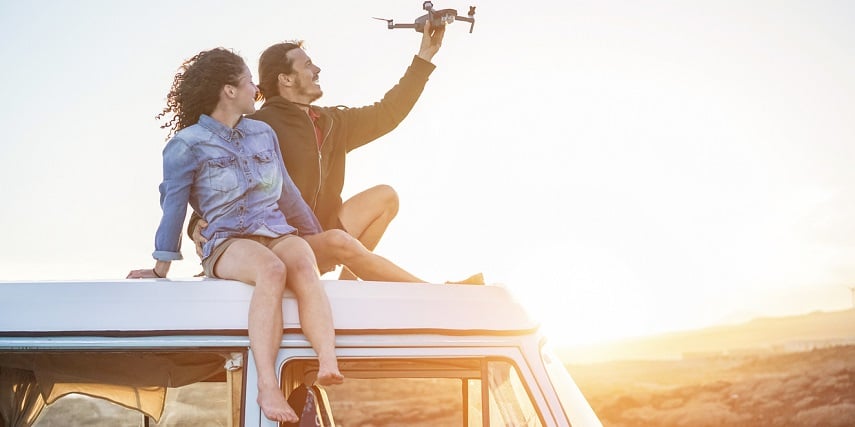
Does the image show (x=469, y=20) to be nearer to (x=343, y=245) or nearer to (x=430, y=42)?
(x=430, y=42)

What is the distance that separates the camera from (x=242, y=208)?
420 cm

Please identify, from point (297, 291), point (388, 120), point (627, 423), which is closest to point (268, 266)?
point (297, 291)

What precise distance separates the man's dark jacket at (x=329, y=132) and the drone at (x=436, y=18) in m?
0.22

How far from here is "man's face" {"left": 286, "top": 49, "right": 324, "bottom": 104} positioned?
212 inches

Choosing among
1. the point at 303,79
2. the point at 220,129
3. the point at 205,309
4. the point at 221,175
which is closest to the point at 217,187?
the point at 221,175

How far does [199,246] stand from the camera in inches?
171

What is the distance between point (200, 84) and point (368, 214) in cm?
118

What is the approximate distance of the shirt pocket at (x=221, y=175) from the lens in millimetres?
4199

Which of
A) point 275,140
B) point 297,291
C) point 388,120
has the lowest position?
point 297,291

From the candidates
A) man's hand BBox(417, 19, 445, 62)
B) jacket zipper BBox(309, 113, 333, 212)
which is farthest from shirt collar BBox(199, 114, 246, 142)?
man's hand BBox(417, 19, 445, 62)

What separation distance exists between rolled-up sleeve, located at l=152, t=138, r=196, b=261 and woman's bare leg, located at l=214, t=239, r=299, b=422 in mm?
267

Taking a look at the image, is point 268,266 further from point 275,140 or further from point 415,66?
point 415,66

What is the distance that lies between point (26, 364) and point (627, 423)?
85707 millimetres

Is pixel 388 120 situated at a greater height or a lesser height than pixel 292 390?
greater
